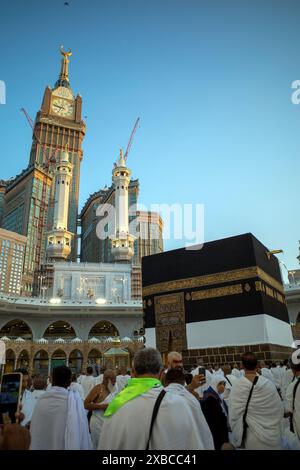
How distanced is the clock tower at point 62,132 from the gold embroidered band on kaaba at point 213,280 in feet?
162

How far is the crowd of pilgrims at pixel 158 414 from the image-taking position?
1.71 metres

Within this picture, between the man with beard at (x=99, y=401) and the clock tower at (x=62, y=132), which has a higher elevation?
the clock tower at (x=62, y=132)

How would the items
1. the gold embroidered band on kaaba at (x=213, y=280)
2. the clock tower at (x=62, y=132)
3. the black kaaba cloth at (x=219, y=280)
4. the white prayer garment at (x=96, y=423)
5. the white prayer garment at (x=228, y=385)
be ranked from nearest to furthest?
the white prayer garment at (x=96, y=423), the white prayer garment at (x=228, y=385), the black kaaba cloth at (x=219, y=280), the gold embroidered band on kaaba at (x=213, y=280), the clock tower at (x=62, y=132)

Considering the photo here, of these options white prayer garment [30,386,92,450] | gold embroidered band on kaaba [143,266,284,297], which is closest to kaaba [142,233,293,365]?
gold embroidered band on kaaba [143,266,284,297]

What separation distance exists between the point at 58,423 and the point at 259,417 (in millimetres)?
1556

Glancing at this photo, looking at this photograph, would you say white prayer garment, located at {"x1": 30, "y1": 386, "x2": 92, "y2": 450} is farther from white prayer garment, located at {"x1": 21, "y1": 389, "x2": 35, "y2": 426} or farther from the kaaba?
the kaaba

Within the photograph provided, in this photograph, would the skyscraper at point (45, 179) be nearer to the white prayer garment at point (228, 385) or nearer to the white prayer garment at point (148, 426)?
the white prayer garment at point (228, 385)

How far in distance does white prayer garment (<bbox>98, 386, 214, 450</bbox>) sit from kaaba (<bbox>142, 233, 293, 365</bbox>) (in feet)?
43.4

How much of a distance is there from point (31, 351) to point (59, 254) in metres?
18.3

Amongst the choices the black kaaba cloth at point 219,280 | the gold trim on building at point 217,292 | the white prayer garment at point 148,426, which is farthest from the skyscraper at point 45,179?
the white prayer garment at point 148,426

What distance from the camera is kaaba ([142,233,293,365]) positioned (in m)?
14.5

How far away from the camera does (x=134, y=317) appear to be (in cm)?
3516

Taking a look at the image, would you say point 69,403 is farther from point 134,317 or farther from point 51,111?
point 51,111

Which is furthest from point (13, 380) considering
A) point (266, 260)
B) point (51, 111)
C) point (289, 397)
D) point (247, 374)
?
point (51, 111)
